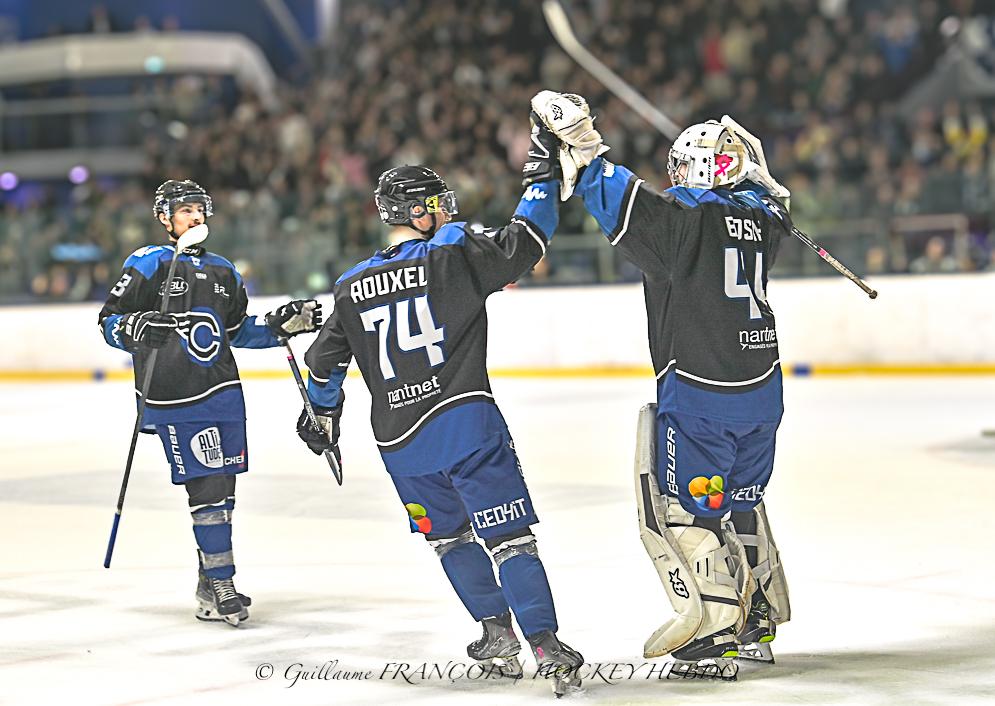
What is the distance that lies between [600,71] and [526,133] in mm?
1501

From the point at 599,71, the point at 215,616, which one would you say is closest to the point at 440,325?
the point at 215,616

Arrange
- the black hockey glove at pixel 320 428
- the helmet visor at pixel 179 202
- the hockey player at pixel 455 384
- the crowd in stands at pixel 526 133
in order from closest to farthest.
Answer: the hockey player at pixel 455 384
the black hockey glove at pixel 320 428
the helmet visor at pixel 179 202
the crowd in stands at pixel 526 133

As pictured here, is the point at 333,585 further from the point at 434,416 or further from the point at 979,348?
the point at 979,348

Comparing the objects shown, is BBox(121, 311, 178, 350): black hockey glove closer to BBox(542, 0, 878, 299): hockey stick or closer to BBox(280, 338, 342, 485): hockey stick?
BBox(280, 338, 342, 485): hockey stick

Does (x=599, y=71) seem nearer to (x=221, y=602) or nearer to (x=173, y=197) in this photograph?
(x=173, y=197)

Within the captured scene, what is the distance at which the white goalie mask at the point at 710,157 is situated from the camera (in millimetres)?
5039

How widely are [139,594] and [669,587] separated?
232 cm

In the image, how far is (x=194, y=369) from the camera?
19.7 ft

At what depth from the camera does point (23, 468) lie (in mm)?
10648

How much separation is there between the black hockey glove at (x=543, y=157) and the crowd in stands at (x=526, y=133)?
10.5m

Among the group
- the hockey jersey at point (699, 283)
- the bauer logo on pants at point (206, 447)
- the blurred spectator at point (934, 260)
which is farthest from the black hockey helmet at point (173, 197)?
the blurred spectator at point (934, 260)

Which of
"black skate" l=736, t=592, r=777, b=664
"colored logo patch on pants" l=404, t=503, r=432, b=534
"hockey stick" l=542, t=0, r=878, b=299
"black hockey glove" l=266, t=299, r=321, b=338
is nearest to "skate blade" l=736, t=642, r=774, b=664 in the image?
"black skate" l=736, t=592, r=777, b=664

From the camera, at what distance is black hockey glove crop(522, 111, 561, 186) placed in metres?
4.80

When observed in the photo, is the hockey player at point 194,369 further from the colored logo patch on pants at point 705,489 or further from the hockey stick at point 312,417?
the colored logo patch on pants at point 705,489
